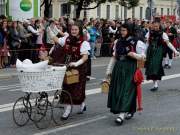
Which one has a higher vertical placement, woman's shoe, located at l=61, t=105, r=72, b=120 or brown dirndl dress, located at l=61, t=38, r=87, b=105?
brown dirndl dress, located at l=61, t=38, r=87, b=105

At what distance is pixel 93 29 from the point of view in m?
23.9

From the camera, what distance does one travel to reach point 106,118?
1025 centimetres

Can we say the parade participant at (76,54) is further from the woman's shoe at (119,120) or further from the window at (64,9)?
the window at (64,9)

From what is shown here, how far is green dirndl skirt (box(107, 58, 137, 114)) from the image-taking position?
9633mm

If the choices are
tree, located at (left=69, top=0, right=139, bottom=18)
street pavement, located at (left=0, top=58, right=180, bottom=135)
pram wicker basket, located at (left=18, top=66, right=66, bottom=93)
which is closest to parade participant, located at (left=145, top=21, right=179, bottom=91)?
street pavement, located at (left=0, top=58, right=180, bottom=135)

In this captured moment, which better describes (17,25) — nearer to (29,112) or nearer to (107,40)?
(107,40)

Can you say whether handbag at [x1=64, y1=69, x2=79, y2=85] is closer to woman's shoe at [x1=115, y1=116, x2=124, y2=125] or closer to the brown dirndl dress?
the brown dirndl dress

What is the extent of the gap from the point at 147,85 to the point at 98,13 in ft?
152

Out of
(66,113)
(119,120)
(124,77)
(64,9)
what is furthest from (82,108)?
(64,9)

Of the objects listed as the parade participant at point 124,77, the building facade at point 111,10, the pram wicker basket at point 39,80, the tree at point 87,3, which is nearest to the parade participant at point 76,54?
the parade participant at point 124,77

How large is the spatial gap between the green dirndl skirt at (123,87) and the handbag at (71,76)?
0.60 m

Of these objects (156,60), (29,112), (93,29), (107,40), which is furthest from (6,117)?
(107,40)

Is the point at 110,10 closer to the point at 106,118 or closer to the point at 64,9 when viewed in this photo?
the point at 64,9

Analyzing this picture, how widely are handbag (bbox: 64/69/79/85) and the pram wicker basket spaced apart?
0.54 m
